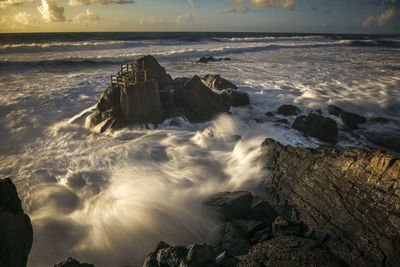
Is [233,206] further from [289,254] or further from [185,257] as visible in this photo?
[185,257]

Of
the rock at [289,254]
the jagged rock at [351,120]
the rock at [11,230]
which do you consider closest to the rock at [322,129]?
the jagged rock at [351,120]

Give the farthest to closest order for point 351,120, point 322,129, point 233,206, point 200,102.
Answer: point 200,102 → point 351,120 → point 322,129 → point 233,206

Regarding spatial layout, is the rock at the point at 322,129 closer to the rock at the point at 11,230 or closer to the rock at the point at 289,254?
the rock at the point at 289,254

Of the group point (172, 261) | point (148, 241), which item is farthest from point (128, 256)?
point (172, 261)

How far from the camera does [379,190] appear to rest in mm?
3424

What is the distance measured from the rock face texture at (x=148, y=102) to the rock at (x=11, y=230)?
7029 millimetres

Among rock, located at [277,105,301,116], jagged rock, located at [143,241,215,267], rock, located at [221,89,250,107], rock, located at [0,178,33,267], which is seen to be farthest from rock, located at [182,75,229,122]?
rock, located at [0,178,33,267]

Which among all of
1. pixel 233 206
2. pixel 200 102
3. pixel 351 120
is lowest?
pixel 233 206

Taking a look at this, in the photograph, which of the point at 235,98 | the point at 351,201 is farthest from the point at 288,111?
the point at 351,201

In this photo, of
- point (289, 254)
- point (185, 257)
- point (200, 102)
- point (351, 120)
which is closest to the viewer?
point (185, 257)

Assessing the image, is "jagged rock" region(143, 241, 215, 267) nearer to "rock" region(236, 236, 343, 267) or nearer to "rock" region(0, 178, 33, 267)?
"rock" region(236, 236, 343, 267)

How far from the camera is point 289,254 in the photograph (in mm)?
3428

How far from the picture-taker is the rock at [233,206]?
4.86 m

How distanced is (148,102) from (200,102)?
2.40 meters
